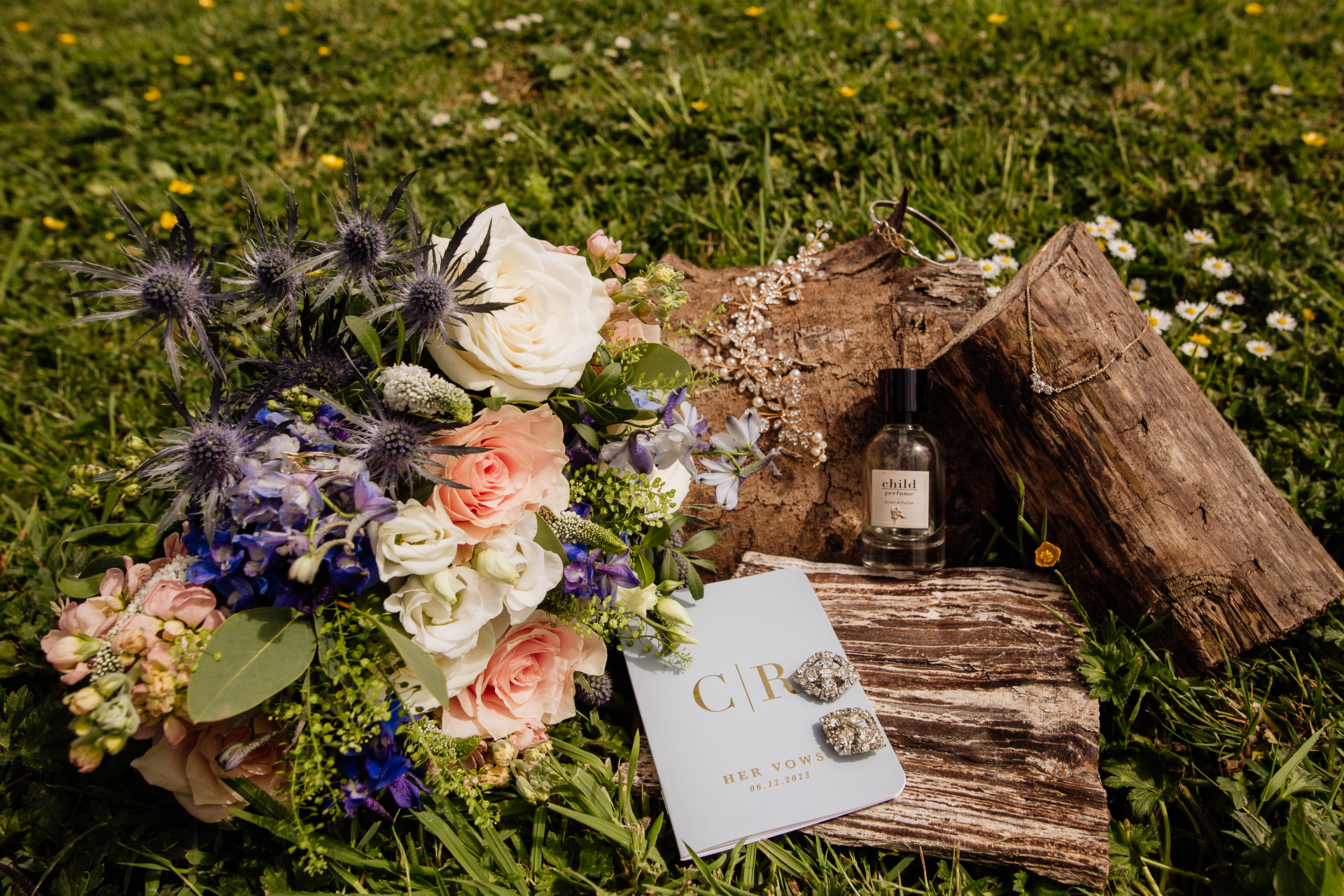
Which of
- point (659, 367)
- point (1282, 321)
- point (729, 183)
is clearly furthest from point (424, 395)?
point (1282, 321)

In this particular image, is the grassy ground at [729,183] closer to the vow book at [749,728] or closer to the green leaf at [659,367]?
the vow book at [749,728]

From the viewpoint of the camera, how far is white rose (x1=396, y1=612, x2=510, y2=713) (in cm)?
132

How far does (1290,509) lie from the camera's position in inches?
69.7

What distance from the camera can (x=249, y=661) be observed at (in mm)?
1165

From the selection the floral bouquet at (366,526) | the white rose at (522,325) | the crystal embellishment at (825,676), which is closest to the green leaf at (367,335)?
the floral bouquet at (366,526)

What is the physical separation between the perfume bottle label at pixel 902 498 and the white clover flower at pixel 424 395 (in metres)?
1.16

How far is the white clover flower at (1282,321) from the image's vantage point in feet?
8.05

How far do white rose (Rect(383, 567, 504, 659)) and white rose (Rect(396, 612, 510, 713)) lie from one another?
88 mm

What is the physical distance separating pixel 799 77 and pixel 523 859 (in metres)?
3.46

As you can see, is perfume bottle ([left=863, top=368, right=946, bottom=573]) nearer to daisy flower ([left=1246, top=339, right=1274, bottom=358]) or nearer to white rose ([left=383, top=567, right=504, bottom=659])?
white rose ([left=383, top=567, right=504, bottom=659])

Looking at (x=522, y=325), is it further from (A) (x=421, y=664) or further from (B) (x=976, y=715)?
(B) (x=976, y=715)

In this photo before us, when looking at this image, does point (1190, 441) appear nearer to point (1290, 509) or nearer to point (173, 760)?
point (1290, 509)

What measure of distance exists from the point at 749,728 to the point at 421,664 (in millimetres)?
853

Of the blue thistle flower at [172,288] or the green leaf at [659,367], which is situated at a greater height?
the blue thistle flower at [172,288]
